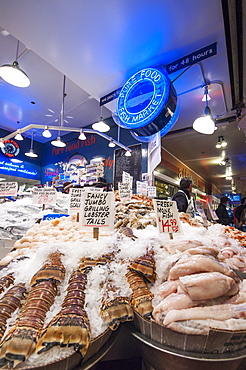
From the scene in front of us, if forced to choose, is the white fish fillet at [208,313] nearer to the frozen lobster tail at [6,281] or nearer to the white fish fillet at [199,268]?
the white fish fillet at [199,268]

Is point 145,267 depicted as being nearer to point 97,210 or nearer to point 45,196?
point 97,210

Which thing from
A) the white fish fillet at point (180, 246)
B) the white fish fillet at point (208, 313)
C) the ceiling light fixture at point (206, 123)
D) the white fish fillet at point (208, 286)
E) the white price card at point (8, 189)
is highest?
the ceiling light fixture at point (206, 123)

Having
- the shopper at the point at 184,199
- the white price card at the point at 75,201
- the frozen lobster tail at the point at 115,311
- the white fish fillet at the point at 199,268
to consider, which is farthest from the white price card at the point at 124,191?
the frozen lobster tail at the point at 115,311

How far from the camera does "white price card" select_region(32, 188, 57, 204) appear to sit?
11.5 feet

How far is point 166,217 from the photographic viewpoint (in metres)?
1.99

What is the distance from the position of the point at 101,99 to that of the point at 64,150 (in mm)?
6006

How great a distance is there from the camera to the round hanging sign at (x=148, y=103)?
4.11 m

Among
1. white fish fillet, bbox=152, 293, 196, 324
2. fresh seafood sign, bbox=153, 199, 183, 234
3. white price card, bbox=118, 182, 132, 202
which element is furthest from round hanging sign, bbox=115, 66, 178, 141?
white fish fillet, bbox=152, 293, 196, 324

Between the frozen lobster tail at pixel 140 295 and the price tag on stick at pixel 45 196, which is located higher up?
the price tag on stick at pixel 45 196

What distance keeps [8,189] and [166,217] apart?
3.31 metres

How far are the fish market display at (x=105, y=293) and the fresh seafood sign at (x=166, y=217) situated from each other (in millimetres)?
259

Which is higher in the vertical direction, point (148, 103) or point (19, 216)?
point (148, 103)

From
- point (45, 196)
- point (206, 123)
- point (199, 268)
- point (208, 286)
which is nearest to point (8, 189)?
point (45, 196)

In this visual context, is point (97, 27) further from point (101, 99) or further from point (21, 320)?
point (21, 320)
